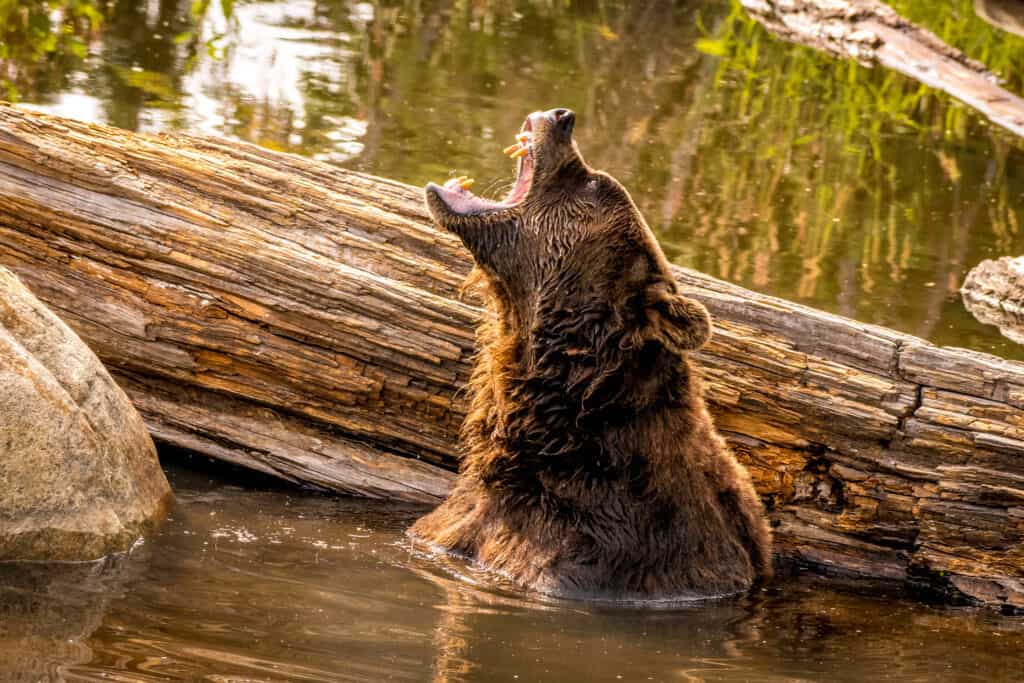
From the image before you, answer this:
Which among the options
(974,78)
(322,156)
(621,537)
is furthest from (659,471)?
(974,78)

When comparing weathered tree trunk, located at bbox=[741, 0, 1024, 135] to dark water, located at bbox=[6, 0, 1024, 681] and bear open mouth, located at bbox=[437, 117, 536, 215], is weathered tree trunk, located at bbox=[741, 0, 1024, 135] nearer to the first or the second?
dark water, located at bbox=[6, 0, 1024, 681]

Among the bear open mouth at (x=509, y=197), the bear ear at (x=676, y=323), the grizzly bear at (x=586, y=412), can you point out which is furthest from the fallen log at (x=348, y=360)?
the bear ear at (x=676, y=323)

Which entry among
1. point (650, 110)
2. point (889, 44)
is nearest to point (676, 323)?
point (650, 110)

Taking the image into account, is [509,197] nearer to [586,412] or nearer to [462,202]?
[462,202]

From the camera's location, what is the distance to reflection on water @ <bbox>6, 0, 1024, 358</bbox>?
11055mm

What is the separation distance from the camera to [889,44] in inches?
593

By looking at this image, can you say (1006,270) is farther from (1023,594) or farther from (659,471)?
(659,471)

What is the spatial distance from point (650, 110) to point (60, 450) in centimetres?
1004

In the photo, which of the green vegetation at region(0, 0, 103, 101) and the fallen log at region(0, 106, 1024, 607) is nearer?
the fallen log at region(0, 106, 1024, 607)

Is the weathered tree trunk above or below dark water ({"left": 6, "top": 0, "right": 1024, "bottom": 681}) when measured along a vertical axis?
above

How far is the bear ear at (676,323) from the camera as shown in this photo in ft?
18.7

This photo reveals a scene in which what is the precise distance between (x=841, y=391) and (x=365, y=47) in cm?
971

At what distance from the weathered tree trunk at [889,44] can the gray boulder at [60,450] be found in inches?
390

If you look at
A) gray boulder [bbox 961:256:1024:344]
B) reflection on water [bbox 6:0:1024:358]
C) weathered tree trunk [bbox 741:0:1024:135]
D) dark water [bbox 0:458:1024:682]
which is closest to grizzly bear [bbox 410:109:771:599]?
dark water [bbox 0:458:1024:682]
